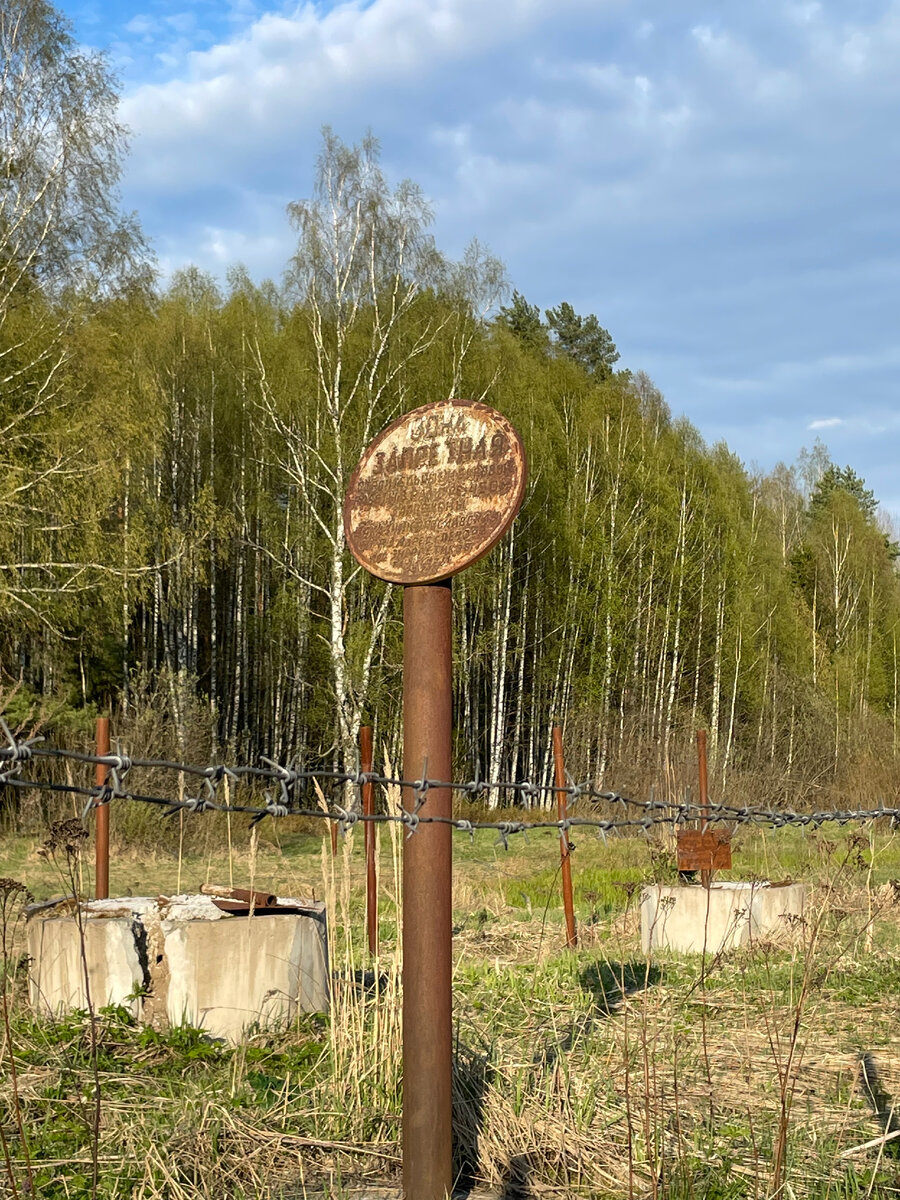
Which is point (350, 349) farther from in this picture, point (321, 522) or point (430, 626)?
point (430, 626)

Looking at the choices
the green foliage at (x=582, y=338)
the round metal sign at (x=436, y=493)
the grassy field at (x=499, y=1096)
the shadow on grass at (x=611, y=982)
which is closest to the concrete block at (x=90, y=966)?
the grassy field at (x=499, y=1096)

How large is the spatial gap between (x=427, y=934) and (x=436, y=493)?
3.47 ft

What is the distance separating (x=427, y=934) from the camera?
108 inches

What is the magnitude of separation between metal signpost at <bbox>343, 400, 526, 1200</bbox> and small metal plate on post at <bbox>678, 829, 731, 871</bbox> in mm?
5052

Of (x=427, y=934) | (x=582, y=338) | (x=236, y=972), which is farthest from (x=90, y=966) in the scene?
(x=582, y=338)

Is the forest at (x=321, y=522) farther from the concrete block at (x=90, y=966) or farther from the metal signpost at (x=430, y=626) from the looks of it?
the metal signpost at (x=430, y=626)

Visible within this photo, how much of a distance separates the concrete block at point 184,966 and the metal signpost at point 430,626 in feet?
7.61

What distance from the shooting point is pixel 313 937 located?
210 inches

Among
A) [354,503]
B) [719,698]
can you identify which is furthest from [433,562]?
[719,698]

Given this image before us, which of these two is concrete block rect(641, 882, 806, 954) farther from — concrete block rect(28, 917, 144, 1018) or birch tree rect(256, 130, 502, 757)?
birch tree rect(256, 130, 502, 757)

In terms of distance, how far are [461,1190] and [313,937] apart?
2.18 metres

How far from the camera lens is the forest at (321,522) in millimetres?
16688

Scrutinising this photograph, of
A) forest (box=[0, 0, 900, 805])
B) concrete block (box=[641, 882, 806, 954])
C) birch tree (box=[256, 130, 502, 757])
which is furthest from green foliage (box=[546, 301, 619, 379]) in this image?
concrete block (box=[641, 882, 806, 954])

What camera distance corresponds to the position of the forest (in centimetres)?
1669
